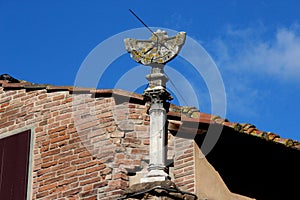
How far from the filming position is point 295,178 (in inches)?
546

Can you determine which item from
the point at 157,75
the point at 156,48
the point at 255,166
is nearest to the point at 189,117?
the point at 157,75

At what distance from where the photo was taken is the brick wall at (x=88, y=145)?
1352 centimetres

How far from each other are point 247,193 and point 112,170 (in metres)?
2.00

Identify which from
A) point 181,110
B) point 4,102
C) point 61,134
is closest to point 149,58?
point 181,110

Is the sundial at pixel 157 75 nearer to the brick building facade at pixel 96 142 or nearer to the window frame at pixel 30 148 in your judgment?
the brick building facade at pixel 96 142

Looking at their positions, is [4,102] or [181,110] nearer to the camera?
[181,110]

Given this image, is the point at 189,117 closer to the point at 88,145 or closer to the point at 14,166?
the point at 88,145

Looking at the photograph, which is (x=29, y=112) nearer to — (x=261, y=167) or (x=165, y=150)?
(x=165, y=150)

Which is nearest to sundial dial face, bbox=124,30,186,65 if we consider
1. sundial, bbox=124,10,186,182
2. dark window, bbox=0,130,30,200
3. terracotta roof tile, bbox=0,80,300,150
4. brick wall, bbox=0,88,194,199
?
sundial, bbox=124,10,186,182

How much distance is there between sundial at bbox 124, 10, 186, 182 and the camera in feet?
42.4

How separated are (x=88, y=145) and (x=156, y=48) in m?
1.96

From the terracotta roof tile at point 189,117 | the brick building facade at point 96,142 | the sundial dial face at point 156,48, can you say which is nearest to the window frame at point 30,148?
the brick building facade at point 96,142

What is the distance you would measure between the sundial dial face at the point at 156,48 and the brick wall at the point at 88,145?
1.20 meters

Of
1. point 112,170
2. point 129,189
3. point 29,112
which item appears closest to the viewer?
point 129,189
